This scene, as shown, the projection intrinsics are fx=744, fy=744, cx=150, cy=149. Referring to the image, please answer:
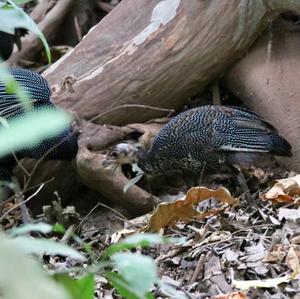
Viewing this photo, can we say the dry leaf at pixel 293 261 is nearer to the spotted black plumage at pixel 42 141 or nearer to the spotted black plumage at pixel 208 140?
the spotted black plumage at pixel 208 140

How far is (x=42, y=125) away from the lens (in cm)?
87

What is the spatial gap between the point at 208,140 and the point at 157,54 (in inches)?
28.3

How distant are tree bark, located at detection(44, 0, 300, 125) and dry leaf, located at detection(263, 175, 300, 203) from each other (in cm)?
144

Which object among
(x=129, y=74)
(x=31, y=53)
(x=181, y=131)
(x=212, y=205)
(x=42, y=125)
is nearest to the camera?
(x=42, y=125)

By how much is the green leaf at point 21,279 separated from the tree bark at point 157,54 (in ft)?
13.6

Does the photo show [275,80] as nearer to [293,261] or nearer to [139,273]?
[293,261]

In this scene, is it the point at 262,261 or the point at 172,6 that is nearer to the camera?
the point at 262,261

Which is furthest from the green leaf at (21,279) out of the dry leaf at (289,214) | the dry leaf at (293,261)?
the dry leaf at (289,214)

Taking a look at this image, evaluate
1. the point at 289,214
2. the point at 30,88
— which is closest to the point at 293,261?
the point at 289,214

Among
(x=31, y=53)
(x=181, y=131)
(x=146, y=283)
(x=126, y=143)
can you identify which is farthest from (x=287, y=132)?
(x=146, y=283)

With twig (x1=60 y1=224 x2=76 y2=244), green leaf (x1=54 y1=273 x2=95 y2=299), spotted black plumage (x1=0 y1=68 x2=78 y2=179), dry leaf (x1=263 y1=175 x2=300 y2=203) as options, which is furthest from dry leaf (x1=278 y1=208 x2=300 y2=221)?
green leaf (x1=54 y1=273 x2=95 y2=299)

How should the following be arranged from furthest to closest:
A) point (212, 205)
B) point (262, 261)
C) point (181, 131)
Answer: point (181, 131), point (212, 205), point (262, 261)

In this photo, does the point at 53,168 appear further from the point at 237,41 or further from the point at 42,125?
the point at 42,125

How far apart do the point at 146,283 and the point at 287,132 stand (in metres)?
3.89
